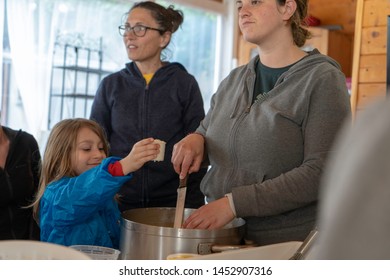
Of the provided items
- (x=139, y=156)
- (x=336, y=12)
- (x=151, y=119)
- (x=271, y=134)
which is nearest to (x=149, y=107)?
(x=151, y=119)

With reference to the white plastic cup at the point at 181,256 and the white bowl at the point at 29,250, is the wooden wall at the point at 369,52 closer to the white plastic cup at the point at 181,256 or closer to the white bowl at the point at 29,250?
the white plastic cup at the point at 181,256

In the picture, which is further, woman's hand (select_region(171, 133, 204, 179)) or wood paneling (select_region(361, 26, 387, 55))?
wood paneling (select_region(361, 26, 387, 55))

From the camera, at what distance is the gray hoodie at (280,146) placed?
4.29ft

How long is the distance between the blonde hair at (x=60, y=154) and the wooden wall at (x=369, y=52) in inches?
90.1

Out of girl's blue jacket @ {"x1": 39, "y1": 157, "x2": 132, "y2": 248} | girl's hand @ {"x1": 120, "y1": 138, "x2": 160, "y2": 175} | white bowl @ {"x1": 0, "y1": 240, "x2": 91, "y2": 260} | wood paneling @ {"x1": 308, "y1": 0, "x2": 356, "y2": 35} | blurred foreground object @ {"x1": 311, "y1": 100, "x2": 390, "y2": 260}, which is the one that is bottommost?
girl's blue jacket @ {"x1": 39, "y1": 157, "x2": 132, "y2": 248}

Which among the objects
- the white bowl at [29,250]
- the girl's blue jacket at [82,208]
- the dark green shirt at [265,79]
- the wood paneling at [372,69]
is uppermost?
the wood paneling at [372,69]

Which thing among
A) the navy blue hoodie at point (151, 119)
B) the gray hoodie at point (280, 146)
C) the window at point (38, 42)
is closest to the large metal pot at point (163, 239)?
the gray hoodie at point (280, 146)

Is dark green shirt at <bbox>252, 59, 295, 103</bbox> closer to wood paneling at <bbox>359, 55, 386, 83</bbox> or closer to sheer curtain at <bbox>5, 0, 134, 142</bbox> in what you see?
wood paneling at <bbox>359, 55, 386, 83</bbox>

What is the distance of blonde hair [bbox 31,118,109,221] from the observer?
1678 mm

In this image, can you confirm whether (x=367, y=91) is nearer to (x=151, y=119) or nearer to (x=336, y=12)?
(x=336, y=12)

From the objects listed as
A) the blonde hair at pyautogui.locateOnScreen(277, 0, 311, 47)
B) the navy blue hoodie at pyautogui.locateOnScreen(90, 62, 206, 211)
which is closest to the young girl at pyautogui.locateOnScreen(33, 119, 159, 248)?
the navy blue hoodie at pyautogui.locateOnScreen(90, 62, 206, 211)

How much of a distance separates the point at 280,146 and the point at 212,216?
9.6 inches

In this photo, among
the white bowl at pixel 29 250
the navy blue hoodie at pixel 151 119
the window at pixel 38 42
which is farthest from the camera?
the window at pixel 38 42
